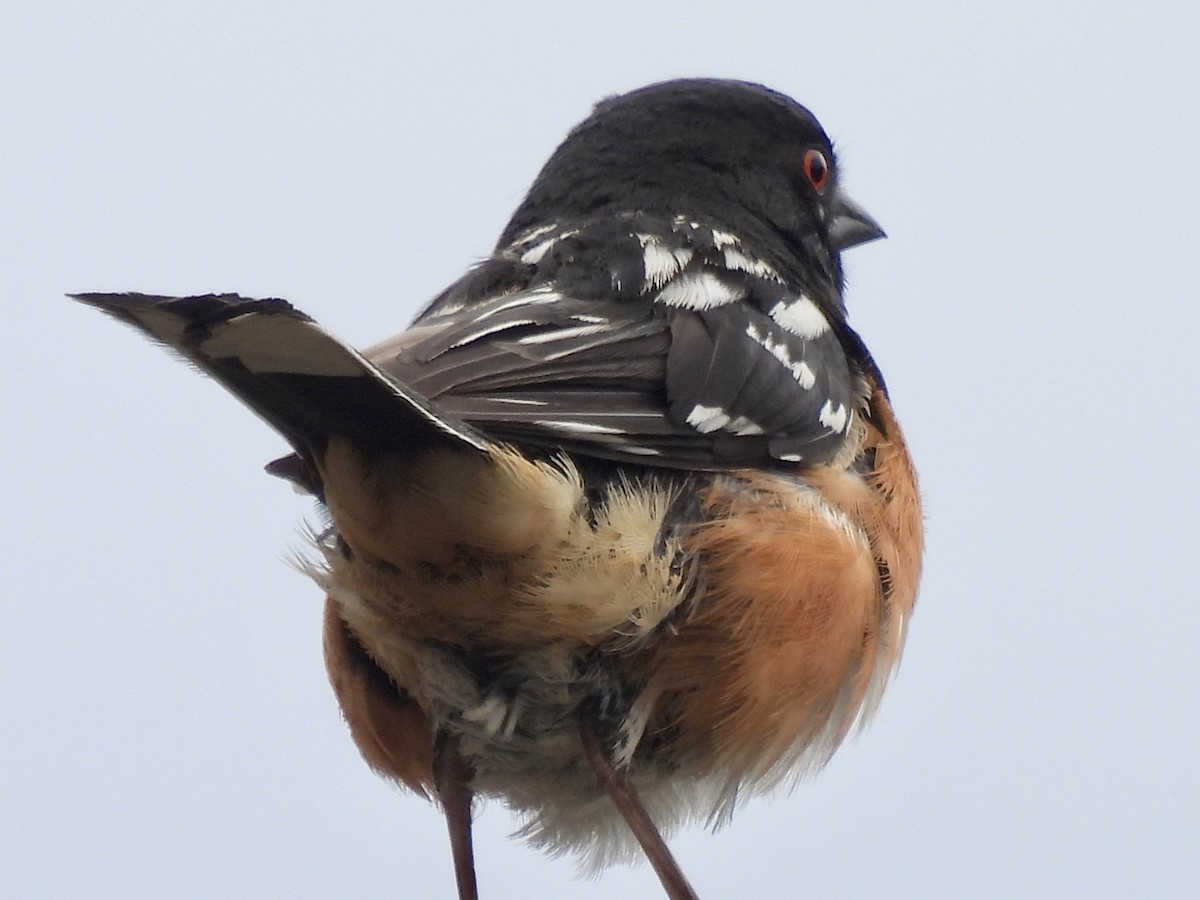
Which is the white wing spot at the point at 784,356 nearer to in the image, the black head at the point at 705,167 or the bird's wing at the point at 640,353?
the bird's wing at the point at 640,353

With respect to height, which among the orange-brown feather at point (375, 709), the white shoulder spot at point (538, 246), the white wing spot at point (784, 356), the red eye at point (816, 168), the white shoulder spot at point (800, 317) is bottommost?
the orange-brown feather at point (375, 709)

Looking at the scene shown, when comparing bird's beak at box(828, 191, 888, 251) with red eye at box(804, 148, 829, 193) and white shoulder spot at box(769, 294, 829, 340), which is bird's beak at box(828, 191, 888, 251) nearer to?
red eye at box(804, 148, 829, 193)

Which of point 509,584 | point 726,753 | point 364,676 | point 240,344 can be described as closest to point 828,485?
point 726,753

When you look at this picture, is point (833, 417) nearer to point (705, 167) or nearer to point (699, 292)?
point (699, 292)

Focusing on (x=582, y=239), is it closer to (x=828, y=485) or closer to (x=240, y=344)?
(x=828, y=485)

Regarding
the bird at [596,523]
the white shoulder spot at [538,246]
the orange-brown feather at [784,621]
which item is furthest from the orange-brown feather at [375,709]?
the white shoulder spot at [538,246]

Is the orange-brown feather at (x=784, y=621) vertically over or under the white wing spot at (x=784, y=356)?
under
